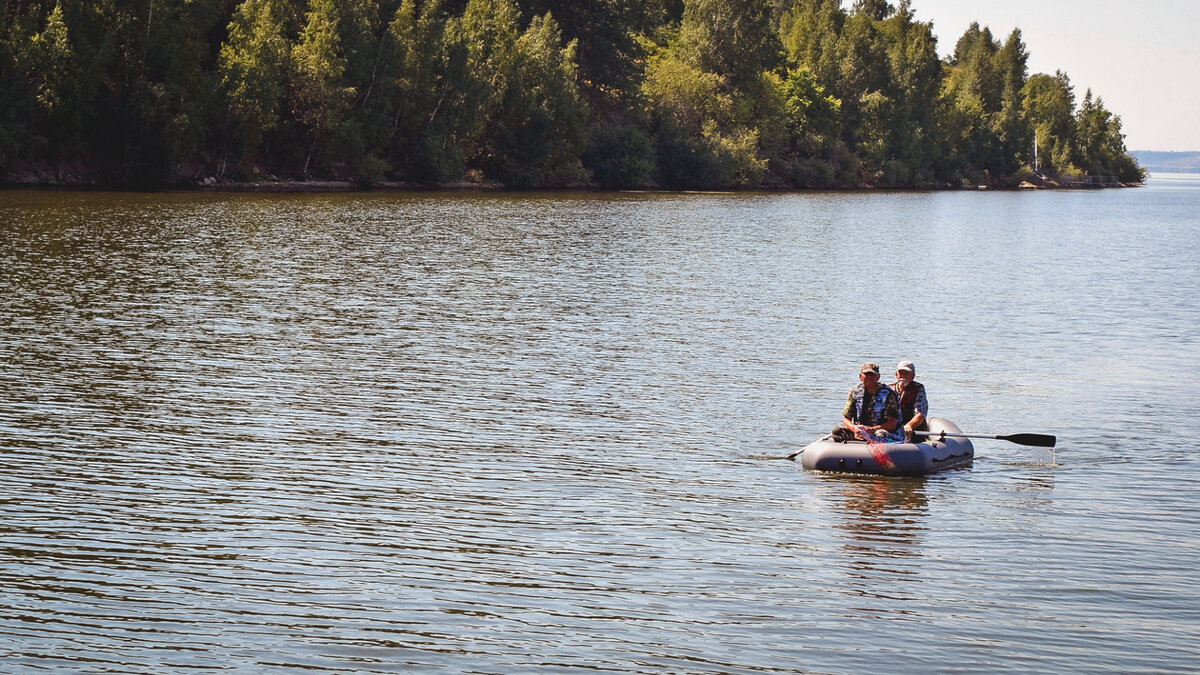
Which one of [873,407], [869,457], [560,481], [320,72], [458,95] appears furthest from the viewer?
[458,95]

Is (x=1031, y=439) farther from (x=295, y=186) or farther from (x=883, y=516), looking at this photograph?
(x=295, y=186)

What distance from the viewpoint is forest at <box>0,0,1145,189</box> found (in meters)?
77.2

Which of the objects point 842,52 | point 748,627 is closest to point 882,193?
point 842,52

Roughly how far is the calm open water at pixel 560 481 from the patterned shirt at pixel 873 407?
4.23 ft

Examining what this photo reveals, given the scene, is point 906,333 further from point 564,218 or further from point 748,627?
point 564,218

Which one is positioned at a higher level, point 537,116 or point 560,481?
point 537,116

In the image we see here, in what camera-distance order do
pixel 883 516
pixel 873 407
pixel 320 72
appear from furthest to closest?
pixel 320 72
pixel 873 407
pixel 883 516

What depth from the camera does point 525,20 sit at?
118 meters

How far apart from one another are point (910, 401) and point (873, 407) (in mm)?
773

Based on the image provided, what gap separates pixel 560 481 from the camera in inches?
674

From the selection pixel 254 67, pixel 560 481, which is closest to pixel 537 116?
pixel 254 67

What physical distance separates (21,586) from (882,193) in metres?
131

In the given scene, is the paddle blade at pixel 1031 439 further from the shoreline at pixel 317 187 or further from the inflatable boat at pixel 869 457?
the shoreline at pixel 317 187

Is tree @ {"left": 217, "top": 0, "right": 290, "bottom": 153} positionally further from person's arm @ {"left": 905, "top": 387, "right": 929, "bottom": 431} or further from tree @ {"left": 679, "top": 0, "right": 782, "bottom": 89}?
person's arm @ {"left": 905, "top": 387, "right": 929, "bottom": 431}
